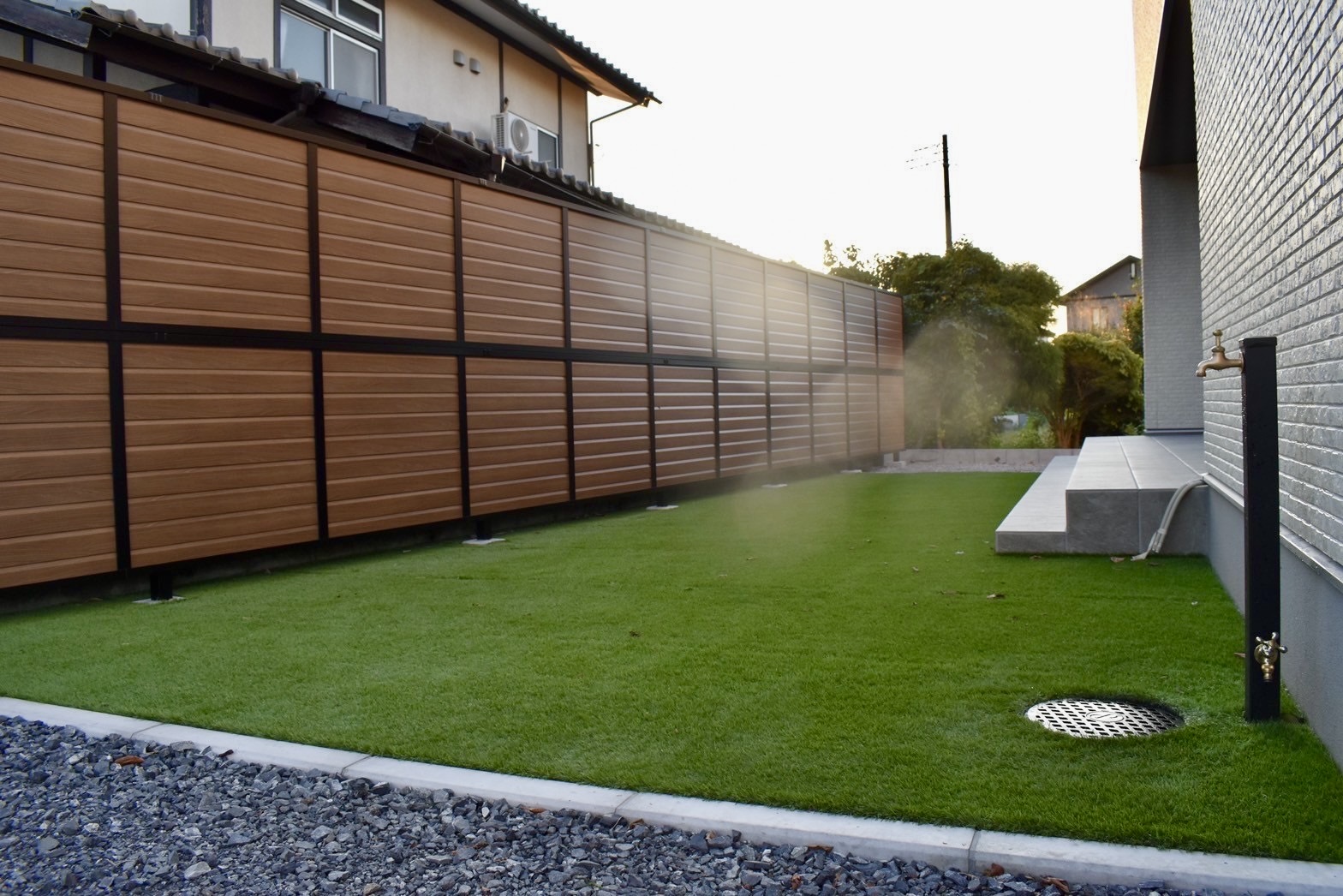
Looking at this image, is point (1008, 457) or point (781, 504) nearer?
point (781, 504)

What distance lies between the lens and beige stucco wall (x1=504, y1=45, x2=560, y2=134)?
13.8m

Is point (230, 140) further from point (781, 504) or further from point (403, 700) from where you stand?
point (781, 504)

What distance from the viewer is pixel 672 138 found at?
1898cm

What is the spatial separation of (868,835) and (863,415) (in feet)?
46.3

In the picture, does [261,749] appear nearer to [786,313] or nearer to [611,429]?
[611,429]

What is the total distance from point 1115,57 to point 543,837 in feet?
47.3

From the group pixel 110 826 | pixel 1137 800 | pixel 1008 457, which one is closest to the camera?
pixel 1137 800

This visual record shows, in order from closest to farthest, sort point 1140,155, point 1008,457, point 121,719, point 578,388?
point 121,719, point 578,388, point 1140,155, point 1008,457

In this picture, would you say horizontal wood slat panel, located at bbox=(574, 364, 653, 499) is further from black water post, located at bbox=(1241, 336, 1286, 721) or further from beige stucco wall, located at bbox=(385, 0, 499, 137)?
black water post, located at bbox=(1241, 336, 1286, 721)

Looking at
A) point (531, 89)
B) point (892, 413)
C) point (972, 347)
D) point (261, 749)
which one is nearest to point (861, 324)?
point (892, 413)

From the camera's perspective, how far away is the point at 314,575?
6.50 metres

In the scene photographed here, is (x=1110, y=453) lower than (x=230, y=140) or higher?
lower

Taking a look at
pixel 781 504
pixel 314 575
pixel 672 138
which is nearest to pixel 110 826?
Result: pixel 314 575

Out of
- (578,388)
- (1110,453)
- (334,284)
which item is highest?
(334,284)
